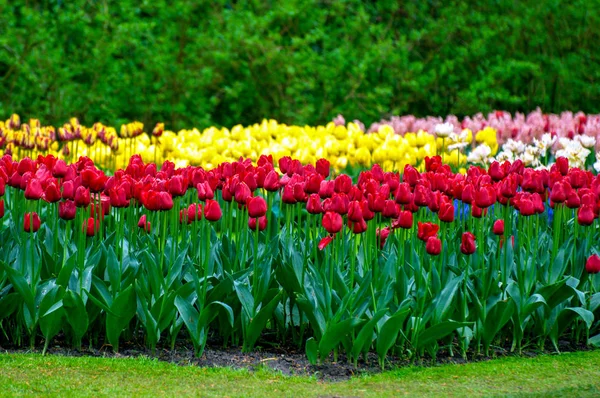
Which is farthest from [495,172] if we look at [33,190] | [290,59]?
[290,59]

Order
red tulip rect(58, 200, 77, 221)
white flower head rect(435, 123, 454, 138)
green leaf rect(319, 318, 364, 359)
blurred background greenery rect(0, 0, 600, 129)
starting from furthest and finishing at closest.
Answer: blurred background greenery rect(0, 0, 600, 129)
white flower head rect(435, 123, 454, 138)
red tulip rect(58, 200, 77, 221)
green leaf rect(319, 318, 364, 359)

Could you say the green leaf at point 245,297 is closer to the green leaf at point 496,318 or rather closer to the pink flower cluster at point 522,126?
the green leaf at point 496,318

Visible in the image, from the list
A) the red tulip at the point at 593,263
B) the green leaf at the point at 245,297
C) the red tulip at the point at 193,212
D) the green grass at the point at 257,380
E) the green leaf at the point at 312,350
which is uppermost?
the red tulip at the point at 193,212

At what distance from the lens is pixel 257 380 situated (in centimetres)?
458

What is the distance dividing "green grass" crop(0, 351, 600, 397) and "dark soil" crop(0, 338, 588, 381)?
10 cm

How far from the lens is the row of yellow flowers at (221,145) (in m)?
8.23

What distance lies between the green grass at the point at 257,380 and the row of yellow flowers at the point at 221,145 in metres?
3.19

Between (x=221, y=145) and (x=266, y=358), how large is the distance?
410cm

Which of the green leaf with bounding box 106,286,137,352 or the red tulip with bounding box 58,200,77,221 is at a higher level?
the red tulip with bounding box 58,200,77,221

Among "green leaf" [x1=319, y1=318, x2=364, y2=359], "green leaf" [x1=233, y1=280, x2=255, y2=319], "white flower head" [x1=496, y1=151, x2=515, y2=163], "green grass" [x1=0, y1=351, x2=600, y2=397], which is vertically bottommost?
"green grass" [x1=0, y1=351, x2=600, y2=397]

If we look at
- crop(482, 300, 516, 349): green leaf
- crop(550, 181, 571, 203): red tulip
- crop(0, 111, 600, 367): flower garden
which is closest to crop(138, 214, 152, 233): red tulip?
crop(0, 111, 600, 367): flower garden

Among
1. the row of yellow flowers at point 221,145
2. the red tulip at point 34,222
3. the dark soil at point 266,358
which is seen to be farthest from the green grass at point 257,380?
the row of yellow flowers at point 221,145

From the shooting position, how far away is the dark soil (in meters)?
4.79

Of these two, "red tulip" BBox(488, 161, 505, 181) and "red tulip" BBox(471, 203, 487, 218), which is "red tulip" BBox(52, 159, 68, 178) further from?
"red tulip" BBox(488, 161, 505, 181)
